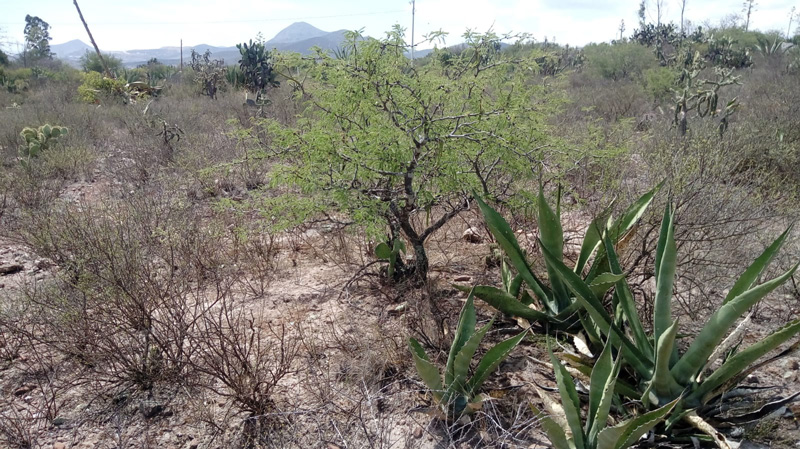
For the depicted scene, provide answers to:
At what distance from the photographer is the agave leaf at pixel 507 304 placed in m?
3.14

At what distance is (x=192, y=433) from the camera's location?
266 cm

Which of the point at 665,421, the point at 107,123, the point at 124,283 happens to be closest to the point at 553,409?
the point at 665,421

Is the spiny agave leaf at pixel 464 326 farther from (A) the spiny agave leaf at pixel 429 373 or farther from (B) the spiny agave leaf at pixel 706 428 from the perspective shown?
(B) the spiny agave leaf at pixel 706 428

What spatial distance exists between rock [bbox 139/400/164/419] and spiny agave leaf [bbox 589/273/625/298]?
253 centimetres

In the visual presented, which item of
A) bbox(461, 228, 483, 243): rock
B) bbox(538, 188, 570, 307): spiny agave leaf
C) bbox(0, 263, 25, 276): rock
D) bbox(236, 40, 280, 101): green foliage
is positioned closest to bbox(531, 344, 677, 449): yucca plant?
bbox(538, 188, 570, 307): spiny agave leaf

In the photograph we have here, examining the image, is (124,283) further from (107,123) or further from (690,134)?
(107,123)

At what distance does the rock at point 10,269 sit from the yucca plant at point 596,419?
16.4ft

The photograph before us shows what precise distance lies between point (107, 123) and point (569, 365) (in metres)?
13.0

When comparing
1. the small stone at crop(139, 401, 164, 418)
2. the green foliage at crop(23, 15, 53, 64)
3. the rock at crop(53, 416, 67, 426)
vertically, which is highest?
the green foliage at crop(23, 15, 53, 64)

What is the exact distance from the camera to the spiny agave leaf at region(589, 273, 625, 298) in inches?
105

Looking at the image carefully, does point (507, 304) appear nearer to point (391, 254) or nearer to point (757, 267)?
point (391, 254)

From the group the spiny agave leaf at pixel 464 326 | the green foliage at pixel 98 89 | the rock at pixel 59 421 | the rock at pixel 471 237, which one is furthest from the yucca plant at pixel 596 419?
the green foliage at pixel 98 89

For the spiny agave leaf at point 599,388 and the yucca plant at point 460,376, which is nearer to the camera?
the spiny agave leaf at point 599,388

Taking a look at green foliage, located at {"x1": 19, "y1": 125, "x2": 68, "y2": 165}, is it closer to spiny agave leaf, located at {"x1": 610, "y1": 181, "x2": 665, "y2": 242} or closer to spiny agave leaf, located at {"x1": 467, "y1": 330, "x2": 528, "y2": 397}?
spiny agave leaf, located at {"x1": 467, "y1": 330, "x2": 528, "y2": 397}
